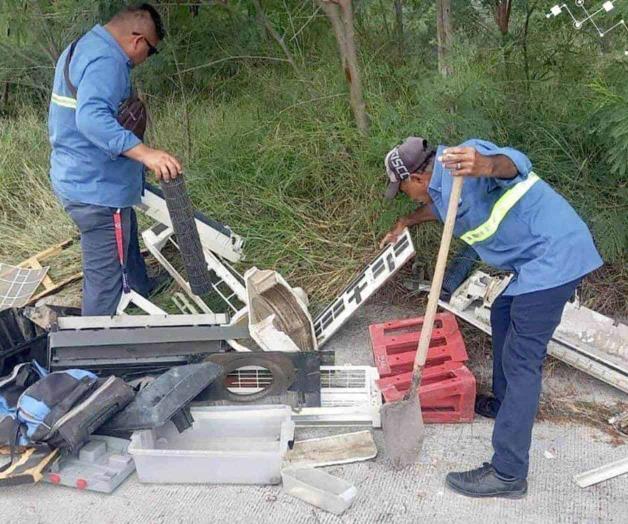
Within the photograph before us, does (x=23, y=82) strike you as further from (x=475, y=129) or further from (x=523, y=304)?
(x=523, y=304)

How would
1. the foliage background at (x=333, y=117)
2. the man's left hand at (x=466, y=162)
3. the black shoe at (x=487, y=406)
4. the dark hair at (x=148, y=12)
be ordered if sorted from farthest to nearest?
1. the foliage background at (x=333, y=117)
2. the dark hair at (x=148, y=12)
3. the black shoe at (x=487, y=406)
4. the man's left hand at (x=466, y=162)

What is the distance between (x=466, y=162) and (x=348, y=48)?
258 centimetres

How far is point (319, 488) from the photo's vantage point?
299 centimetres

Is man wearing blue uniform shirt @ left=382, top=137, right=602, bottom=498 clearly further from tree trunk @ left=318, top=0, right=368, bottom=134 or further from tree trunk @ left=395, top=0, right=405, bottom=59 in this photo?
tree trunk @ left=395, top=0, right=405, bottom=59

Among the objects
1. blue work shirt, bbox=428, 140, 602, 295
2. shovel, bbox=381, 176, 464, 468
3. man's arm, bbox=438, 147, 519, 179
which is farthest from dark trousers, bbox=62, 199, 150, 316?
man's arm, bbox=438, 147, 519, 179

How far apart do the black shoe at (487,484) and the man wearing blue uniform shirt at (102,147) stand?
206 cm

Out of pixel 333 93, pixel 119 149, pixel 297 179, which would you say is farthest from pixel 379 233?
pixel 119 149

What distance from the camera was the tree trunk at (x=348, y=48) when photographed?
16.0 feet

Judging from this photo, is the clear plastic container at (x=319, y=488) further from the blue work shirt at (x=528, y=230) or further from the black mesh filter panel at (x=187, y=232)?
the black mesh filter panel at (x=187, y=232)

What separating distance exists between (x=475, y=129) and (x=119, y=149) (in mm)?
2145

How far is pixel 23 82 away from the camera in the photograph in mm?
8188

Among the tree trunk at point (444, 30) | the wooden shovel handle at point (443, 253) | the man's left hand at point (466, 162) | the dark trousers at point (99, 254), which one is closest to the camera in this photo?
the man's left hand at point (466, 162)

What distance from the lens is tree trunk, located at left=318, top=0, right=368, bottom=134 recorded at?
Result: 488 cm

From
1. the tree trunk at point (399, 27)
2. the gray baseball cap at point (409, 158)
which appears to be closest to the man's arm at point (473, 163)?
the gray baseball cap at point (409, 158)
